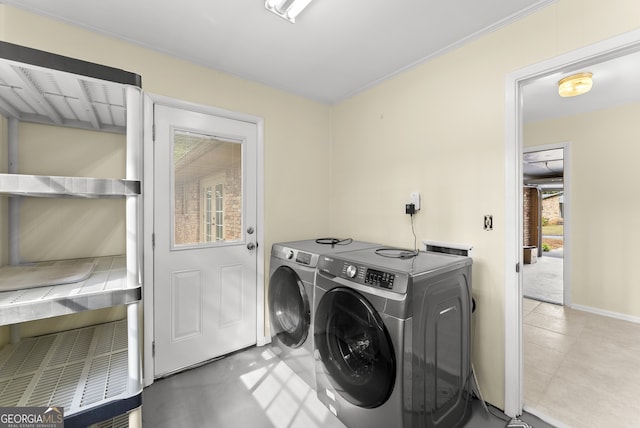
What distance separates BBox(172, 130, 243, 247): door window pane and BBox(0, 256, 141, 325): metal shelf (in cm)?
103

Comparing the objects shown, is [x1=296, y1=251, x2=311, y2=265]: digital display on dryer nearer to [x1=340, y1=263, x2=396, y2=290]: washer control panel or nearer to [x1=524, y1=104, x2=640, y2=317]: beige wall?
[x1=340, y1=263, x2=396, y2=290]: washer control panel

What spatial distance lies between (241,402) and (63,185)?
169 centimetres

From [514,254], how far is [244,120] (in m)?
2.35

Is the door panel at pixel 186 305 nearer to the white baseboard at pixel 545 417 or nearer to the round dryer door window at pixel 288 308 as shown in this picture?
the round dryer door window at pixel 288 308

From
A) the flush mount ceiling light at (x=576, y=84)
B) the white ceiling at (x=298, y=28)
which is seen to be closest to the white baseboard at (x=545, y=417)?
the white ceiling at (x=298, y=28)

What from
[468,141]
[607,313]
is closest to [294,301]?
[468,141]

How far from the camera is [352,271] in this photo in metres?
1.58

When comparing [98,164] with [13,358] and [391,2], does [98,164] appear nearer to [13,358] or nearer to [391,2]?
[13,358]

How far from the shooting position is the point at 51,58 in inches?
36.5

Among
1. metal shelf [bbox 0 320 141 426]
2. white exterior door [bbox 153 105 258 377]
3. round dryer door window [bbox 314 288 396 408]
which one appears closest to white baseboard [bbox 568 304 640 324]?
round dryer door window [bbox 314 288 396 408]

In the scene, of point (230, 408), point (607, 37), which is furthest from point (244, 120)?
point (607, 37)

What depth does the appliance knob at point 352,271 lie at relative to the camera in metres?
1.55

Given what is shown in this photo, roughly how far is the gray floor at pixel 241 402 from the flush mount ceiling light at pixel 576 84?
105 inches
